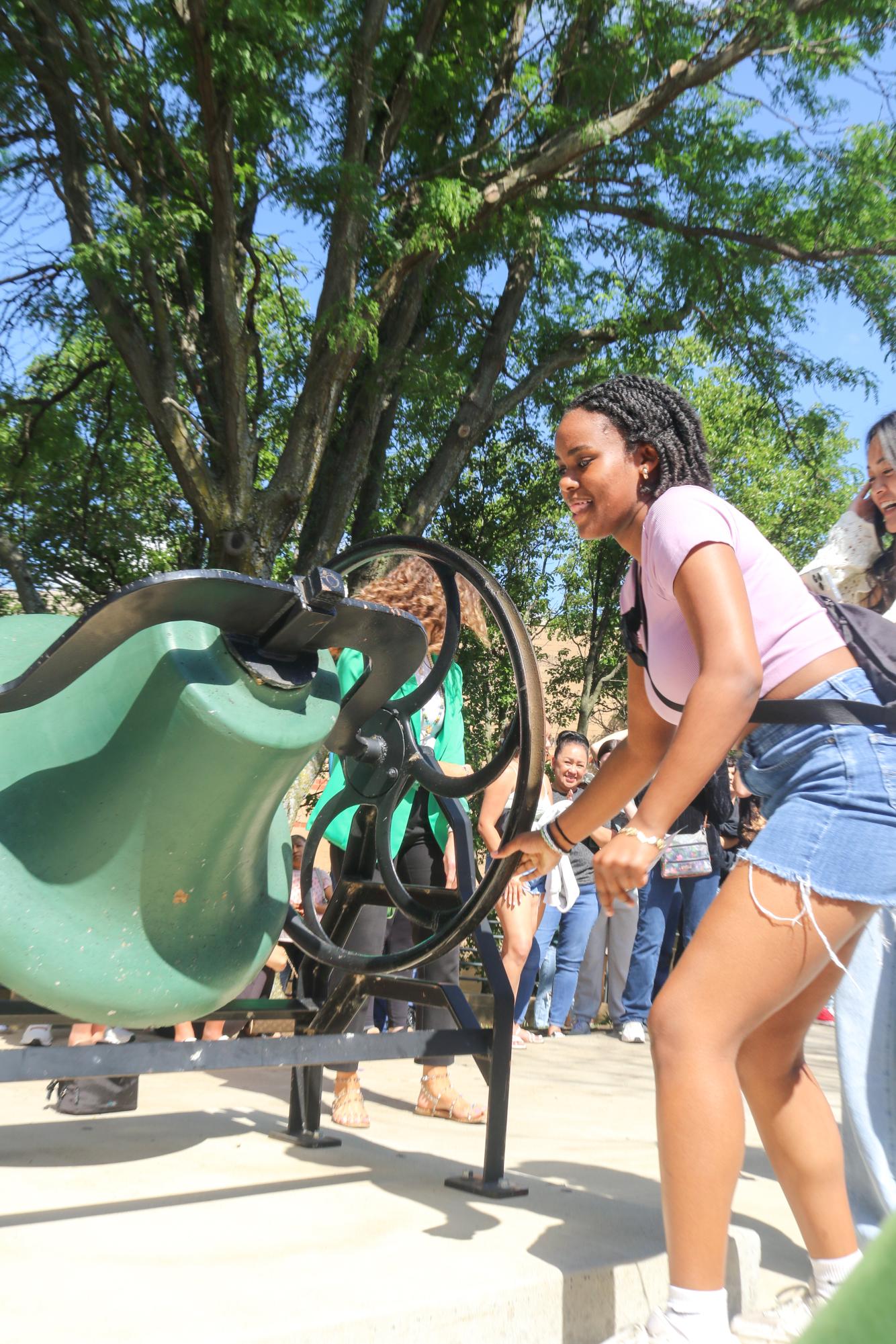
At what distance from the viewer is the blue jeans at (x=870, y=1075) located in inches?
91.4

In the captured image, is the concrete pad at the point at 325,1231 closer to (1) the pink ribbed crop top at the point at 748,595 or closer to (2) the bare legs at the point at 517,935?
(1) the pink ribbed crop top at the point at 748,595

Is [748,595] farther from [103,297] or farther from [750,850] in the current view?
[103,297]

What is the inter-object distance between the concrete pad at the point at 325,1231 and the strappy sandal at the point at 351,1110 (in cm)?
8

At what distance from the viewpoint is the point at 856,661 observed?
194cm

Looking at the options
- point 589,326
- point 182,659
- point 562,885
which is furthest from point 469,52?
point 182,659

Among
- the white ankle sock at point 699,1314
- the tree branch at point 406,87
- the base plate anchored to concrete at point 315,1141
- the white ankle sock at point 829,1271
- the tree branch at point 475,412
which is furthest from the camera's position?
the tree branch at point 475,412

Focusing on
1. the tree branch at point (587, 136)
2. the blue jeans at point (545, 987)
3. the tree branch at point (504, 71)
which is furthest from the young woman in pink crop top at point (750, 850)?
the tree branch at point (504, 71)

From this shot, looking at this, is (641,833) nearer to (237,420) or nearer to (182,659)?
(182,659)

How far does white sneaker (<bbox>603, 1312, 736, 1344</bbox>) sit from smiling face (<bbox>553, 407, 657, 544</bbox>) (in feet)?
4.10

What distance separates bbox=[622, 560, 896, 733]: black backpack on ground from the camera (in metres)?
1.84

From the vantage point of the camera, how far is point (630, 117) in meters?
8.55

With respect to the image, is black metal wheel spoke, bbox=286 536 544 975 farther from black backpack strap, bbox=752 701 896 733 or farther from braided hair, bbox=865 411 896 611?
braided hair, bbox=865 411 896 611

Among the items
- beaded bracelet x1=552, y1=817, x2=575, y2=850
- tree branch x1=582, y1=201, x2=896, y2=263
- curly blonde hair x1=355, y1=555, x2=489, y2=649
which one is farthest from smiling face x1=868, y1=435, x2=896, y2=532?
tree branch x1=582, y1=201, x2=896, y2=263

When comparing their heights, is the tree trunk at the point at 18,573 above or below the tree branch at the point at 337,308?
below
